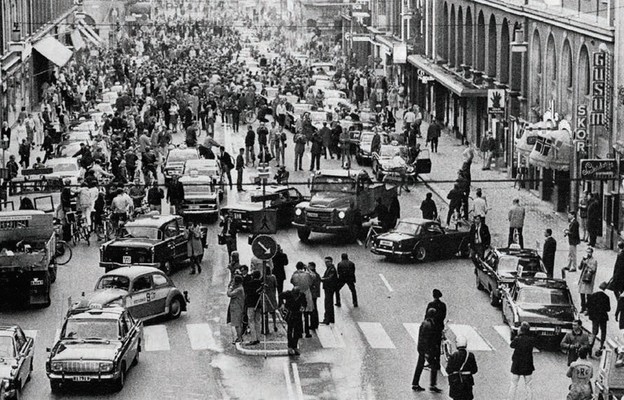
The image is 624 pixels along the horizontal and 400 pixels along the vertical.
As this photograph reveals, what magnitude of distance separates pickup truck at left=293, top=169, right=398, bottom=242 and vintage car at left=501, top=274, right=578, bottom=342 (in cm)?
1090

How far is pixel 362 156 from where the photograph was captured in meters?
61.1

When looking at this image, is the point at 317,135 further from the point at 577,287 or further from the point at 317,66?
the point at 317,66

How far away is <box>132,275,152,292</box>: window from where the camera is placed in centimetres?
3291

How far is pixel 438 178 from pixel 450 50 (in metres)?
21.2

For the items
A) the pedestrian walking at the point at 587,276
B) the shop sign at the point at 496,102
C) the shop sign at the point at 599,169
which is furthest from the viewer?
the shop sign at the point at 496,102

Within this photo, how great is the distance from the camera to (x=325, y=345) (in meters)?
31.6

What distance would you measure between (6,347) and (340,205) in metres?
17.9

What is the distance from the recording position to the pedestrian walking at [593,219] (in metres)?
42.5

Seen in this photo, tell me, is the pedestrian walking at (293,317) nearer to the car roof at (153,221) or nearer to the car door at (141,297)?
the car door at (141,297)

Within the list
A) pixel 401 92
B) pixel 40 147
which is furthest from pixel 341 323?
pixel 401 92

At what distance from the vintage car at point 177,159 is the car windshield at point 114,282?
18128mm

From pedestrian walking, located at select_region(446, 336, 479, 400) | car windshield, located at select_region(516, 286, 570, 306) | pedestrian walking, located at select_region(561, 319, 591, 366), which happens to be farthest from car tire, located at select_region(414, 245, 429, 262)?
pedestrian walking, located at select_region(446, 336, 479, 400)

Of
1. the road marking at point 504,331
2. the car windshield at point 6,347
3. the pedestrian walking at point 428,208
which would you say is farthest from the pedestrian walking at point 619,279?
the car windshield at point 6,347

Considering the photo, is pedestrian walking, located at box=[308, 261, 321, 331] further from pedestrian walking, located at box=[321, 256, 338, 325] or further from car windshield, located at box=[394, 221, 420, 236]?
car windshield, located at box=[394, 221, 420, 236]
